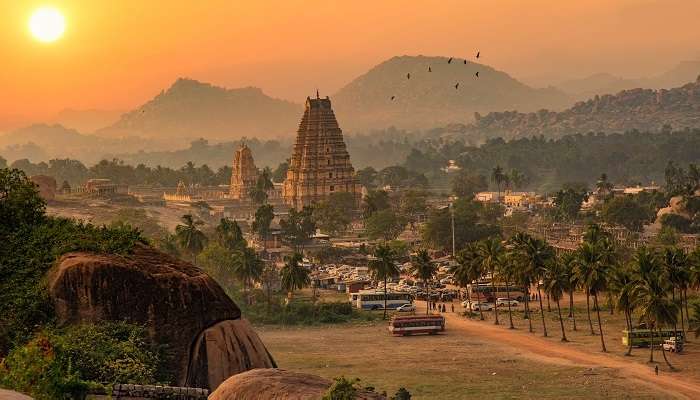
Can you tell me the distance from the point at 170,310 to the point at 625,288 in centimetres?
4376

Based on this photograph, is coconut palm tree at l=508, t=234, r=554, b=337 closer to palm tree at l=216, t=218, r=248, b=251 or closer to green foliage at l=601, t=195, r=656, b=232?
palm tree at l=216, t=218, r=248, b=251

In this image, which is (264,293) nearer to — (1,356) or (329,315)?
(329,315)

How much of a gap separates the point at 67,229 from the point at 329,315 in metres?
59.7

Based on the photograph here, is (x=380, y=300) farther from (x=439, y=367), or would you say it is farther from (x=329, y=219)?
(x=329, y=219)

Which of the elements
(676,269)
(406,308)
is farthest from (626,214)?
(676,269)

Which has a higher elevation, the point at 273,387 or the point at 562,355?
the point at 273,387

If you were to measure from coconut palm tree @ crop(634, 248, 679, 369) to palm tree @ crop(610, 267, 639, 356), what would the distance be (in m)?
0.64

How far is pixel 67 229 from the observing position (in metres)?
42.7

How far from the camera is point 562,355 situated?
79.4 metres

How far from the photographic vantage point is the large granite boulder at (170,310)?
37.4m

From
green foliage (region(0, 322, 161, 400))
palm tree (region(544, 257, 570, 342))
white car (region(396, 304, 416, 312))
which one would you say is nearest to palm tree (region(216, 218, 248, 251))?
white car (region(396, 304, 416, 312))

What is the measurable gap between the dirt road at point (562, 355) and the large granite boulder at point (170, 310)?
1404 inches

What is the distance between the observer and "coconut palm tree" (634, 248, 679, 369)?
236 feet

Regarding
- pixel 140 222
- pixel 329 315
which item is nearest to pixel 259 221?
pixel 140 222
